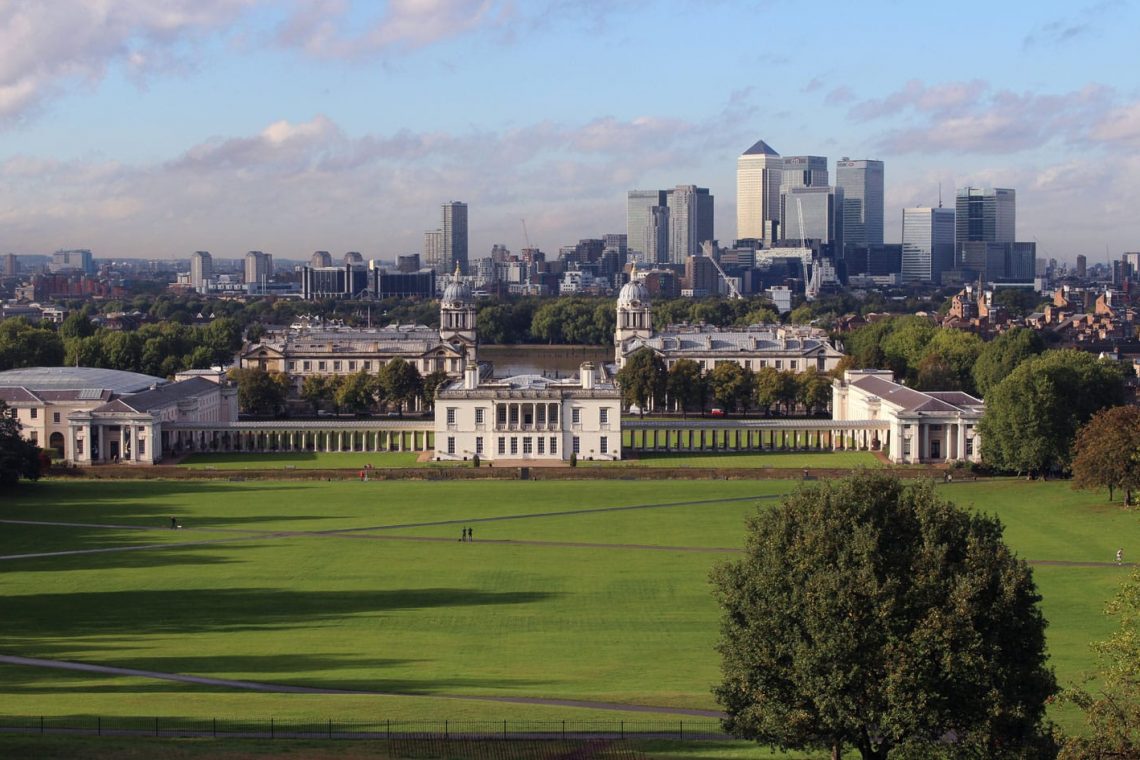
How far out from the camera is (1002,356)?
112 metres

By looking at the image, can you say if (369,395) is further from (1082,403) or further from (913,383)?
(1082,403)

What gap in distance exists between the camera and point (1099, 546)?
5612 cm

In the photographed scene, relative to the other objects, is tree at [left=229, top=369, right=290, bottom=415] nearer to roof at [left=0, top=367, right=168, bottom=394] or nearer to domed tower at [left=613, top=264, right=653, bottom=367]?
roof at [left=0, top=367, right=168, bottom=394]

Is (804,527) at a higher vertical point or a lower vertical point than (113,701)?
higher

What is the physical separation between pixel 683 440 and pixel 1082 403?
84.1 ft

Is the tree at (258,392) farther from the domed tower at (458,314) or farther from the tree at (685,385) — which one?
the domed tower at (458,314)

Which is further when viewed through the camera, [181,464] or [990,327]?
[990,327]

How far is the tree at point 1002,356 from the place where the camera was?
108562 mm

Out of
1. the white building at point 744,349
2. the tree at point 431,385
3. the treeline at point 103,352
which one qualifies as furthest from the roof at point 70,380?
the white building at point 744,349

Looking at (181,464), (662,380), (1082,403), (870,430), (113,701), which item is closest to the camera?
(113,701)

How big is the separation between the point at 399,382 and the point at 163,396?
62.1 feet

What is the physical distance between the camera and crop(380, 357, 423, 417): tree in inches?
4338

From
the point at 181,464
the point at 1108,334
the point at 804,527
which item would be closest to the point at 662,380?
the point at 181,464

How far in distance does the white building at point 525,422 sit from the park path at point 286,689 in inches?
2059
